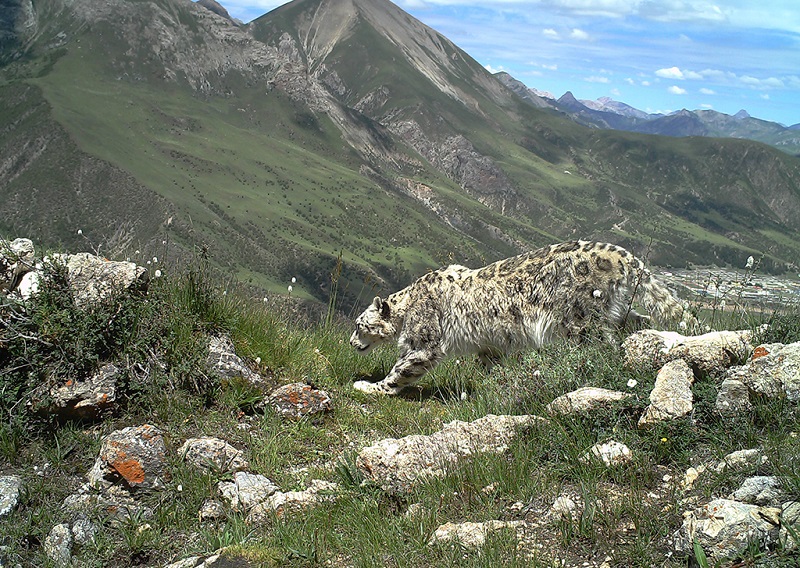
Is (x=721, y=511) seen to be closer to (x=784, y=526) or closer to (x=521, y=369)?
(x=784, y=526)

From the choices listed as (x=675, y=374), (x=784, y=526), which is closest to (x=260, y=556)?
(x=784, y=526)

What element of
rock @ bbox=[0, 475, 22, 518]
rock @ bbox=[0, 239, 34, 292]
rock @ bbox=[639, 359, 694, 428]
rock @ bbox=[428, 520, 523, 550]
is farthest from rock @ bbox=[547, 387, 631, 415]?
rock @ bbox=[0, 239, 34, 292]

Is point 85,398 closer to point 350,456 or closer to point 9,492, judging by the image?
point 9,492

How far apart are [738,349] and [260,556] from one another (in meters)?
4.65

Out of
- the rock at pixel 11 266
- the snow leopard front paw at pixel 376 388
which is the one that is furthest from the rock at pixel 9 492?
the snow leopard front paw at pixel 376 388

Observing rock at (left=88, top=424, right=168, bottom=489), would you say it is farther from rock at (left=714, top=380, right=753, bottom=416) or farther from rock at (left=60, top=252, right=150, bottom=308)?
rock at (left=714, top=380, right=753, bottom=416)

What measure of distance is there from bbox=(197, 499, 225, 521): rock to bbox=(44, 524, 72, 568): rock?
1.05 metres

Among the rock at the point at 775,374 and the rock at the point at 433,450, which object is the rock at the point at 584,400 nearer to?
the rock at the point at 433,450

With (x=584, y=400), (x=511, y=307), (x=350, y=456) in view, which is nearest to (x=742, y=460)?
(x=584, y=400)

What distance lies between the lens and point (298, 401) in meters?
7.64

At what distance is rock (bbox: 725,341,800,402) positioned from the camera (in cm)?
496

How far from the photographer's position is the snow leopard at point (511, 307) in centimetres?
868

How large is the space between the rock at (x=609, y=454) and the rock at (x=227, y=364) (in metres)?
4.21

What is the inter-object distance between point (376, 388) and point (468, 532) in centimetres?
487
